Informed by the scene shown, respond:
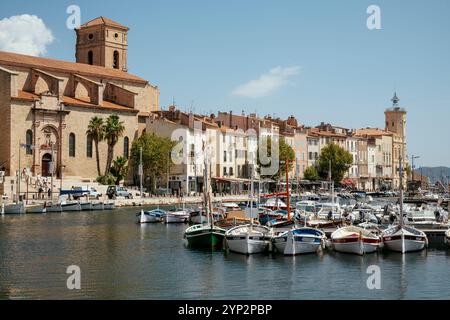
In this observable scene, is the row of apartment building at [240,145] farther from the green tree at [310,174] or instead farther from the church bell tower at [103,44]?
the church bell tower at [103,44]

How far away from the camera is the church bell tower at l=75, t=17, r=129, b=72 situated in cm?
10475

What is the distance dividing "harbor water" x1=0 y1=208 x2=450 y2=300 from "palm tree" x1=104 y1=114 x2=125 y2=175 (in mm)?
43957

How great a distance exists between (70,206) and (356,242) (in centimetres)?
3825

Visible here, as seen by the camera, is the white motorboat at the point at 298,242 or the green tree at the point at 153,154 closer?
the white motorboat at the point at 298,242

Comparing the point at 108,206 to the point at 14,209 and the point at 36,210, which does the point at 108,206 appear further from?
the point at 14,209

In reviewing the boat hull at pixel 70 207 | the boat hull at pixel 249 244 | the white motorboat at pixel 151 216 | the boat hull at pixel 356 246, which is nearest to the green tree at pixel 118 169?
the boat hull at pixel 70 207

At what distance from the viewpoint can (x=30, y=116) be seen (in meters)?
78.7

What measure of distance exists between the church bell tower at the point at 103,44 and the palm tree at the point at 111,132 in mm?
20330

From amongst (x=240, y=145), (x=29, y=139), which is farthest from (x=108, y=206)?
(x=240, y=145)

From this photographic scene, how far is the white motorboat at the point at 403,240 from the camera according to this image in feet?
114

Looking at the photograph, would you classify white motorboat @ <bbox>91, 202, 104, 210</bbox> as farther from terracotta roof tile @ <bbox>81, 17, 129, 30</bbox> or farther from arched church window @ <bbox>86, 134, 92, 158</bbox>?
terracotta roof tile @ <bbox>81, 17, 129, 30</bbox>
